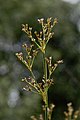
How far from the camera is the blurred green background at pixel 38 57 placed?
1024cm

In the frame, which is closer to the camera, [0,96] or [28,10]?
[0,96]

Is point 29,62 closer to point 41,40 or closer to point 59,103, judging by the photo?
point 41,40

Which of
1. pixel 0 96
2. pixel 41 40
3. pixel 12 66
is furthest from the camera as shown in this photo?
pixel 12 66

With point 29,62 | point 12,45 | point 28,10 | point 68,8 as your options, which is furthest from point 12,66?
point 29,62

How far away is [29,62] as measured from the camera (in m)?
1.72

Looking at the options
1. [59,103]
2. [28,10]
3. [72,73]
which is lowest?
[59,103]

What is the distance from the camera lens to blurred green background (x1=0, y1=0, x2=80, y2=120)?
10242mm

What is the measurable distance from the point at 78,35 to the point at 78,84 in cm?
142

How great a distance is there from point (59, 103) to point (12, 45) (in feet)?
6.86

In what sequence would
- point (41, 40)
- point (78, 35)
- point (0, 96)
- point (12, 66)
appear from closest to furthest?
point (41, 40), point (0, 96), point (12, 66), point (78, 35)

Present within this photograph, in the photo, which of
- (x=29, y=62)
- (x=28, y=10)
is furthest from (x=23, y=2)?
(x=29, y=62)

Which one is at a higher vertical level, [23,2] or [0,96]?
[23,2]

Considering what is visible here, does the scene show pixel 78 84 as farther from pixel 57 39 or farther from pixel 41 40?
pixel 41 40

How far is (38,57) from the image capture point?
10.6 metres
